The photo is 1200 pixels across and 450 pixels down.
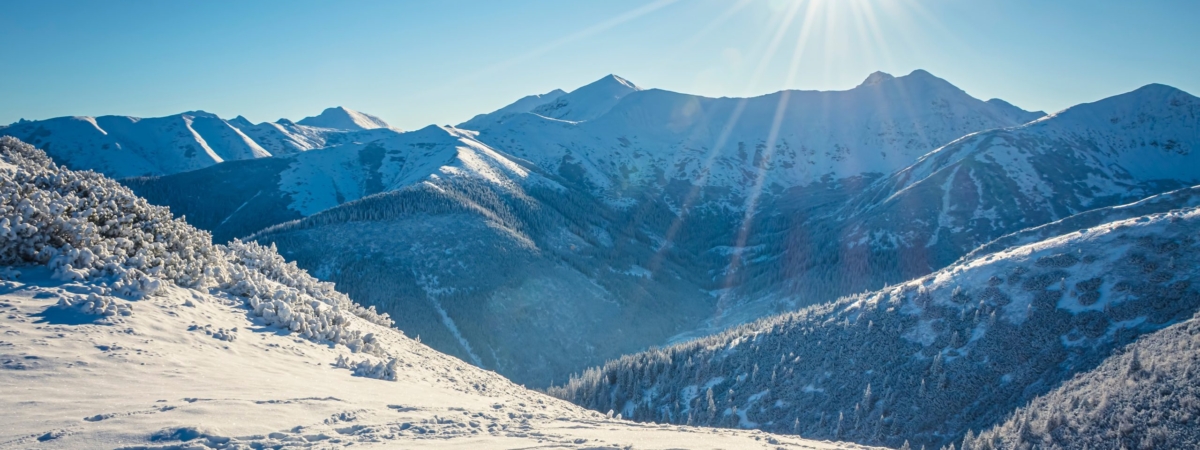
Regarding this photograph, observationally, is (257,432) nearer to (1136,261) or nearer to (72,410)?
(72,410)

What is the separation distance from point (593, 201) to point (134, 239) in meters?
155

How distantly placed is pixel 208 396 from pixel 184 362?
11.8 feet

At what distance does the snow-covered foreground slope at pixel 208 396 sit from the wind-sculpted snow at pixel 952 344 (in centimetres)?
2329

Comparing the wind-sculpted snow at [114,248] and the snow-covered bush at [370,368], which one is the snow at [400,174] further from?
the snow-covered bush at [370,368]

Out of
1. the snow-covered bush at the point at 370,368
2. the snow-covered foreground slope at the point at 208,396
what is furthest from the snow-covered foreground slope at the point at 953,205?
the snow-covered foreground slope at the point at 208,396

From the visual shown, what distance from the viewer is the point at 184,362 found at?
19.0 m

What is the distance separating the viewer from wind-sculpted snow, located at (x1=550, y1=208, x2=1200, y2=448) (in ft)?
119

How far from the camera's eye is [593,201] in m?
180

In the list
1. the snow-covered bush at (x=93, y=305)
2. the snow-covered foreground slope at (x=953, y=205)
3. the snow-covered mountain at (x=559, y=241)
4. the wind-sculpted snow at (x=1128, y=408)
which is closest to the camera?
the snow-covered bush at (x=93, y=305)

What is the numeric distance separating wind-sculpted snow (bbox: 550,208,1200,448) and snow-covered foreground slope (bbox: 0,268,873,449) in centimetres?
2329

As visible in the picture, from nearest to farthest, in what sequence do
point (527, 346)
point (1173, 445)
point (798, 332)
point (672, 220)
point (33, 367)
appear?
point (33, 367)
point (1173, 445)
point (798, 332)
point (527, 346)
point (672, 220)

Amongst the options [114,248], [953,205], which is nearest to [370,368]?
[114,248]

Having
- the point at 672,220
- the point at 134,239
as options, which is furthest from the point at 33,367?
the point at 672,220

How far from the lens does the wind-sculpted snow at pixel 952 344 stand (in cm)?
3641
